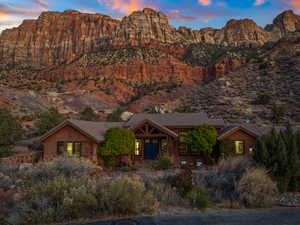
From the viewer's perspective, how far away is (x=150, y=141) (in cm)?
2392

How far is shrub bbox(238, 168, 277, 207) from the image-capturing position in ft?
35.7

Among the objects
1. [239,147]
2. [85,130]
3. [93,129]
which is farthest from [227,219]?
[93,129]

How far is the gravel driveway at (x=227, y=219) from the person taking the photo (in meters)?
8.84

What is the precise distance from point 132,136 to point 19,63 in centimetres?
11988

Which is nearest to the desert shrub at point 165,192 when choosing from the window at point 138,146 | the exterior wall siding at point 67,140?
the exterior wall siding at point 67,140

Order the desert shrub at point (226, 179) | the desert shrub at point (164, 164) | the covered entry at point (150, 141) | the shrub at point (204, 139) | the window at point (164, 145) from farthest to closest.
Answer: the window at point (164, 145) → the covered entry at point (150, 141) → the shrub at point (204, 139) → the desert shrub at point (164, 164) → the desert shrub at point (226, 179)

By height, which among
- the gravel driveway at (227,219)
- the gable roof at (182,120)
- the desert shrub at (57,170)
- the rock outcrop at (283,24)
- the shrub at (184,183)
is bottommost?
the gravel driveway at (227,219)

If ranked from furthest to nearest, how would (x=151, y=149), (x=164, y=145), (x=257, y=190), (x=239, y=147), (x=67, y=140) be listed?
(x=151, y=149)
(x=164, y=145)
(x=239, y=147)
(x=67, y=140)
(x=257, y=190)

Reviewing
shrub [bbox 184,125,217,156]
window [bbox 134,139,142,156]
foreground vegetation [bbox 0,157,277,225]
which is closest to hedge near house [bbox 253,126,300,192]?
foreground vegetation [bbox 0,157,277,225]

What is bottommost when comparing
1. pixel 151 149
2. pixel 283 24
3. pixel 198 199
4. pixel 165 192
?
pixel 198 199

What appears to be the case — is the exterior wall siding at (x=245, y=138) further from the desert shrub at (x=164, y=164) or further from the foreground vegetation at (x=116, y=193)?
the foreground vegetation at (x=116, y=193)

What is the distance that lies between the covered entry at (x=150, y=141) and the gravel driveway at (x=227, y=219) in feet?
42.0

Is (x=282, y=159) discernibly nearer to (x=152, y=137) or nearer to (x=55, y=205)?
(x=55, y=205)

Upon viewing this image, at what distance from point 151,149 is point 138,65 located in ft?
233
